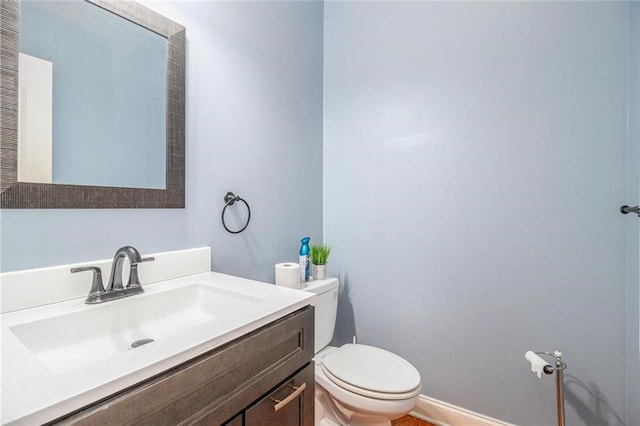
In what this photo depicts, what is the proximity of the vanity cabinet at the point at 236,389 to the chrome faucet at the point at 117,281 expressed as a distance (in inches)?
16.3

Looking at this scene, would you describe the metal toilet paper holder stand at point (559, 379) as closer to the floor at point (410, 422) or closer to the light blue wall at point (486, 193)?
the light blue wall at point (486, 193)

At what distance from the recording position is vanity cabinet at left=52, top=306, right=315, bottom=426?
0.50 meters

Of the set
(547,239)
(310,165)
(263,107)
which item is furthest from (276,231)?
(547,239)

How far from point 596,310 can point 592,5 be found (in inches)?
50.2

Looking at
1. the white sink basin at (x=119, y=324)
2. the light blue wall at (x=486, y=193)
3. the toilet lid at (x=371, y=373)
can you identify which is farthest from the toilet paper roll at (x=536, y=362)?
the white sink basin at (x=119, y=324)

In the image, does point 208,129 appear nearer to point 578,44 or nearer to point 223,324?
point 223,324

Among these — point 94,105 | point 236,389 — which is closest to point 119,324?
point 236,389

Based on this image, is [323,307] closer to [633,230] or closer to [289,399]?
[289,399]

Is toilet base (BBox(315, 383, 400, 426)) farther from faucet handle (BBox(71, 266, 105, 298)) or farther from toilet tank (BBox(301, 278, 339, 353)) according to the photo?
faucet handle (BBox(71, 266, 105, 298))

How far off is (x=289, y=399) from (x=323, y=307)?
72 centimetres

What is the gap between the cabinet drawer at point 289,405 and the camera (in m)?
0.73

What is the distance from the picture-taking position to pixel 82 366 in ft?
1.85

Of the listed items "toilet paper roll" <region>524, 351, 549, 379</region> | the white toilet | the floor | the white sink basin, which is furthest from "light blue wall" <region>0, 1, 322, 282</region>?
"toilet paper roll" <region>524, 351, 549, 379</region>

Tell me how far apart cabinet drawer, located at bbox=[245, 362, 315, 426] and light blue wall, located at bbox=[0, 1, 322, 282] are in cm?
60
